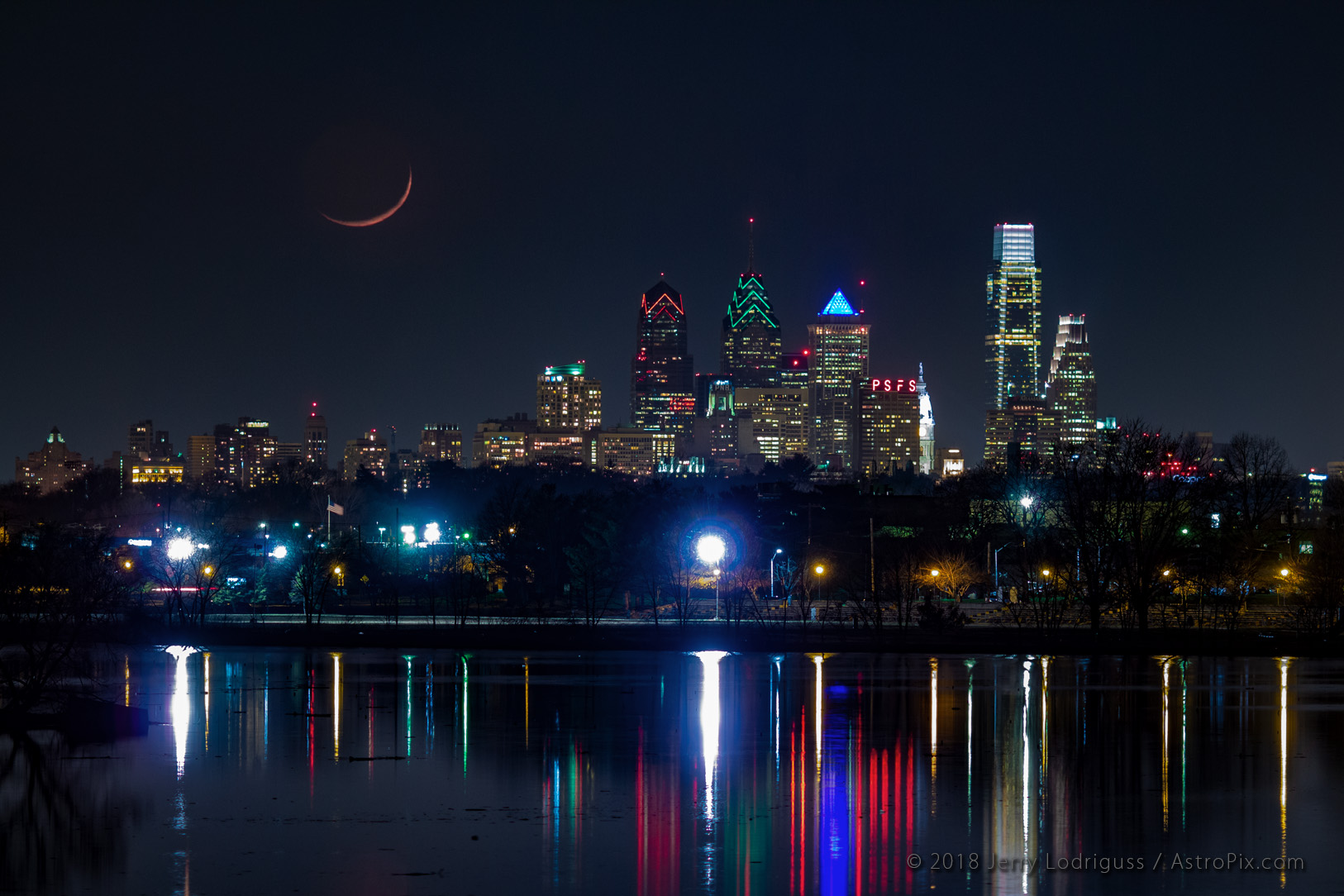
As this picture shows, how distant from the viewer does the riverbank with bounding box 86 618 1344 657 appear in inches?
2119

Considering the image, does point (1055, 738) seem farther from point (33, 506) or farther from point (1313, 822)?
point (33, 506)

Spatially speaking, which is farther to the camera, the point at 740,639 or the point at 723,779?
the point at 740,639

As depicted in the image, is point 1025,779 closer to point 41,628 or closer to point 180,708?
point 180,708

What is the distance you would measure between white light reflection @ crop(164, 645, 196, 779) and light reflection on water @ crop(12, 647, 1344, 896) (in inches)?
5.2

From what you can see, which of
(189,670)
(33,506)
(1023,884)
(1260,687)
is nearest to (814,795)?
(1023,884)

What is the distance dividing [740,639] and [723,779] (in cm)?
2955

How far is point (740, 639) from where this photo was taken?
55.9m

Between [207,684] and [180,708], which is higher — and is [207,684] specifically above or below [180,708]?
below

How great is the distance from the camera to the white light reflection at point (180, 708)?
29.4 metres

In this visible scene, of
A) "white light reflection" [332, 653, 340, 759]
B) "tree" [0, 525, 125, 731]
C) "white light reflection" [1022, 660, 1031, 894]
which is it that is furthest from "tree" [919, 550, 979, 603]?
"tree" [0, 525, 125, 731]

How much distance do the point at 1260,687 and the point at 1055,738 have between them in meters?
13.2

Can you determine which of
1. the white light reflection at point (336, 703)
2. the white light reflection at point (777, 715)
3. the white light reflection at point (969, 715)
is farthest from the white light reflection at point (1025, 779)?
the white light reflection at point (336, 703)

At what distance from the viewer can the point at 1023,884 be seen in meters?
19.3

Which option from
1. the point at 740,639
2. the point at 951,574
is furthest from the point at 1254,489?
the point at 740,639
